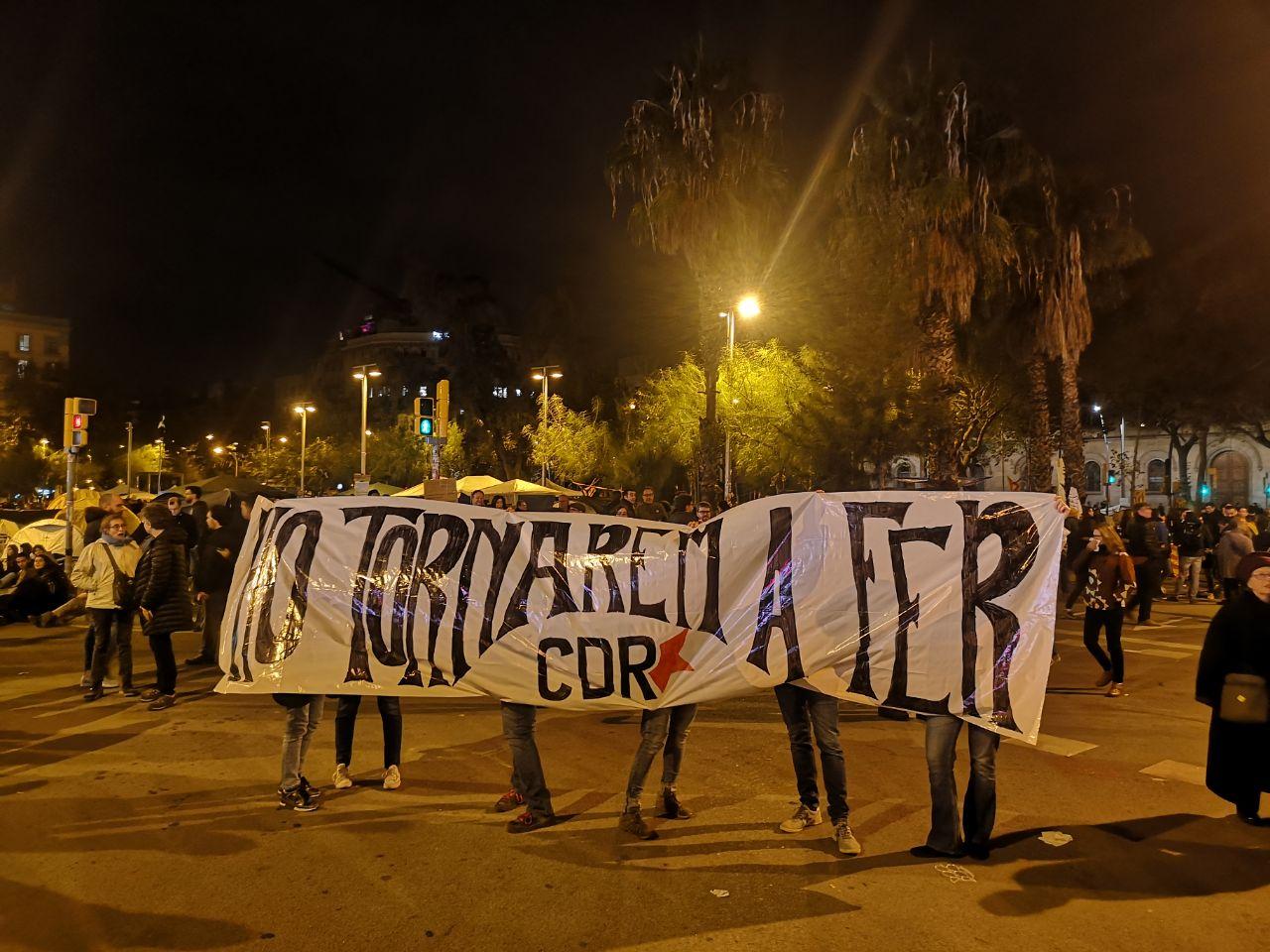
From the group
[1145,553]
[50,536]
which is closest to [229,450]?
[50,536]

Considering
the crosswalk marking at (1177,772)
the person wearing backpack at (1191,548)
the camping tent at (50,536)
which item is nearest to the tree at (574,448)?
the camping tent at (50,536)

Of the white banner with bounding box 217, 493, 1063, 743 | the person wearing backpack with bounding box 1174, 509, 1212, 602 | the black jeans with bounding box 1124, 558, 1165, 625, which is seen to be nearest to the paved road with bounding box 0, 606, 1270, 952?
the white banner with bounding box 217, 493, 1063, 743

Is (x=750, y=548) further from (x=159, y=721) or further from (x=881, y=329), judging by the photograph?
(x=881, y=329)

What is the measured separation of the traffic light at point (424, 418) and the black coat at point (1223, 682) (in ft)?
51.3

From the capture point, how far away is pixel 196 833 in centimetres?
512

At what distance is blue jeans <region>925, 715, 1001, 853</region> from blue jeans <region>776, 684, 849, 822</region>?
49 cm

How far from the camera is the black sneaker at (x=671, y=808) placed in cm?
538

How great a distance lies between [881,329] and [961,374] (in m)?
4.43

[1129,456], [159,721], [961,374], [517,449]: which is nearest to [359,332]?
[517,449]

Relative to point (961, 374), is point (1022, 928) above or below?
below

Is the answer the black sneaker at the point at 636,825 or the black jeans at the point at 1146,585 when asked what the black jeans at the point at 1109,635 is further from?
the black sneaker at the point at 636,825

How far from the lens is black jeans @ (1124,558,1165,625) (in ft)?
44.7

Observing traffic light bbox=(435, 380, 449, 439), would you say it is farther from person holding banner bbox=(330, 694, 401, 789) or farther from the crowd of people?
person holding banner bbox=(330, 694, 401, 789)

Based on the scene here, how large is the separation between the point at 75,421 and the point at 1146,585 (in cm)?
1871
